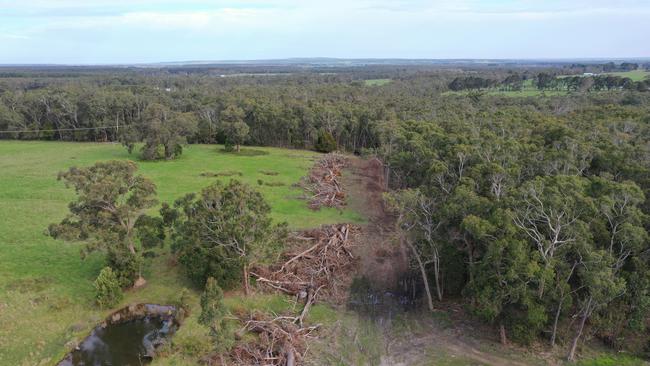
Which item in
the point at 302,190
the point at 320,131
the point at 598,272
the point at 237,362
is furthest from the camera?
the point at 320,131

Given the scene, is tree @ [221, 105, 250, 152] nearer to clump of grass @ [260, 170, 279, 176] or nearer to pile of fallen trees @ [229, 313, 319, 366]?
clump of grass @ [260, 170, 279, 176]

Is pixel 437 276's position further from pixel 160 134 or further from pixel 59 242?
pixel 160 134

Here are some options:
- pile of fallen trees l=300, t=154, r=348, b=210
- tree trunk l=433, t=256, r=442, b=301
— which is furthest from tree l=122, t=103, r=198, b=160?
tree trunk l=433, t=256, r=442, b=301

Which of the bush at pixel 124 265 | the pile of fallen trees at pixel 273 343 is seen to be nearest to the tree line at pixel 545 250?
the pile of fallen trees at pixel 273 343

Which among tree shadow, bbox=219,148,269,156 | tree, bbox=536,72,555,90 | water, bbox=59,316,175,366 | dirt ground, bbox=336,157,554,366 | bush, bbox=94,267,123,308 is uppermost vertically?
tree, bbox=536,72,555,90

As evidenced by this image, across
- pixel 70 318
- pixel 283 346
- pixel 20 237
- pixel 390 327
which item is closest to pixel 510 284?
pixel 390 327

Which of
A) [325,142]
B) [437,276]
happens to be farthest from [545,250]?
[325,142]

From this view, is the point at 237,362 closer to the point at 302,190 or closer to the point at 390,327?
the point at 390,327
